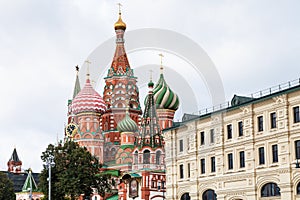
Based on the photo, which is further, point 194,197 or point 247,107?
point 194,197

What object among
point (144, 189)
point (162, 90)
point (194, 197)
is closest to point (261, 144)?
point (194, 197)

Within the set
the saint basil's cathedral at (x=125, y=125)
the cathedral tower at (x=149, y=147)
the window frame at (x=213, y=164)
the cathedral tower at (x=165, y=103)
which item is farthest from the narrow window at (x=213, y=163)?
the cathedral tower at (x=165, y=103)

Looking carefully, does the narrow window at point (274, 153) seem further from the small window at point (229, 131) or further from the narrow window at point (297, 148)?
the small window at point (229, 131)

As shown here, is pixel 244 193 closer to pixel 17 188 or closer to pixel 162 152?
pixel 162 152

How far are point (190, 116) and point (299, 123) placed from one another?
49.5ft

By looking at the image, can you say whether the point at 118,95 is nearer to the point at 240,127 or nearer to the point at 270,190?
the point at 240,127

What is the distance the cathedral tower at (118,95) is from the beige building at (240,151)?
37.1 metres

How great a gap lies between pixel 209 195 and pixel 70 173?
1480cm

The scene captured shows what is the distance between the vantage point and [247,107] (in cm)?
4741

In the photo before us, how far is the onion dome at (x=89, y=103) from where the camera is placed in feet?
306

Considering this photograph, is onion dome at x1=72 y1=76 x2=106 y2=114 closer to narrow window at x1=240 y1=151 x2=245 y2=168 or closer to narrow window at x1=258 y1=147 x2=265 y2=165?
narrow window at x1=240 y1=151 x2=245 y2=168

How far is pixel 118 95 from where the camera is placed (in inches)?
3745

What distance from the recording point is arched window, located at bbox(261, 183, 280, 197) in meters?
44.1

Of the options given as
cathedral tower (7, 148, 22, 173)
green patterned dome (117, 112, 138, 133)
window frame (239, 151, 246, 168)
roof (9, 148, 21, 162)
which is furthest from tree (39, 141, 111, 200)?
roof (9, 148, 21, 162)
